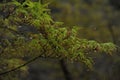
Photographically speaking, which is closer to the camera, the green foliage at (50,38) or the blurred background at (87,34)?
the green foliage at (50,38)

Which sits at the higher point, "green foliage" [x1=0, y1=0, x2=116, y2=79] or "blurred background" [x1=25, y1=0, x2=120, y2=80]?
"green foliage" [x1=0, y1=0, x2=116, y2=79]

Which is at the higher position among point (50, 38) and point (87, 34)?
point (50, 38)

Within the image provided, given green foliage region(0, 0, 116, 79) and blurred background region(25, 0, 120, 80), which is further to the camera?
blurred background region(25, 0, 120, 80)

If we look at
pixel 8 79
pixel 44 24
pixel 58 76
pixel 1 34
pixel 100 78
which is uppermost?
pixel 44 24

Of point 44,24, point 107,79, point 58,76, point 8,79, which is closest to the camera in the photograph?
point 44,24

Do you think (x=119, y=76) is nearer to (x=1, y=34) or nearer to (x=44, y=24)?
(x=1, y=34)

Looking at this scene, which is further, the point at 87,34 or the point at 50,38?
the point at 87,34

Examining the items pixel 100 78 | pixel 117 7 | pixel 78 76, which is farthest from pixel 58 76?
pixel 117 7

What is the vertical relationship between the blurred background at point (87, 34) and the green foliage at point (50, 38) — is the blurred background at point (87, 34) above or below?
below
